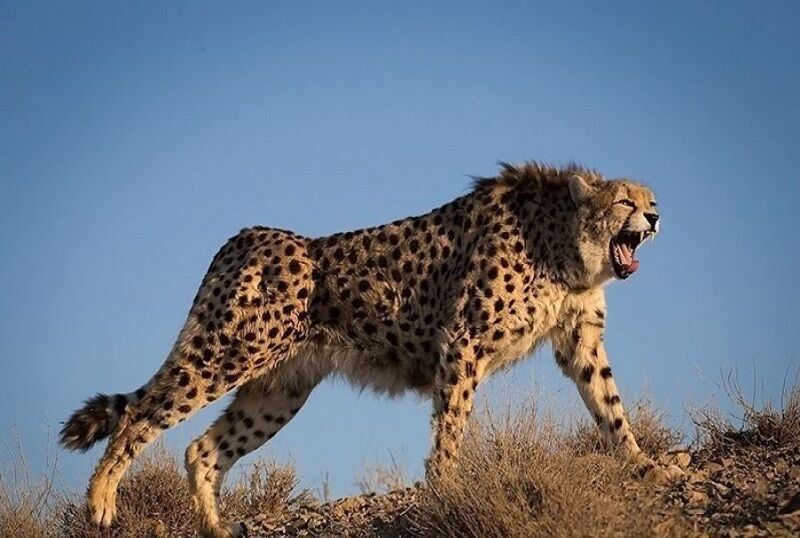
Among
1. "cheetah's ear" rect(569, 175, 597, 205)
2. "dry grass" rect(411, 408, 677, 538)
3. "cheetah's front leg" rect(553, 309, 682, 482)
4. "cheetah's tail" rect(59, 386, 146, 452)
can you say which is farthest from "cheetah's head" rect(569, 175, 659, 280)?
"cheetah's tail" rect(59, 386, 146, 452)

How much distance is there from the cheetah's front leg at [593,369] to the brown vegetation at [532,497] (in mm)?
158

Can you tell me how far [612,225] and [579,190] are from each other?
26 centimetres

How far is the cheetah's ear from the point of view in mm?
6691

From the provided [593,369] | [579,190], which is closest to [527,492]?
[593,369]

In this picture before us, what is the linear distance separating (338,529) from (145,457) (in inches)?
77.5

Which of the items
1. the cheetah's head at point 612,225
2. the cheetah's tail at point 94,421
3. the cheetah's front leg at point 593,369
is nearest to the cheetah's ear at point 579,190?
the cheetah's head at point 612,225

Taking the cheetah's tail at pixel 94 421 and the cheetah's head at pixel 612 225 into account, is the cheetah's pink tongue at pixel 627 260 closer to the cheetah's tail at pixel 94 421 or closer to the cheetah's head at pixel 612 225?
the cheetah's head at pixel 612 225

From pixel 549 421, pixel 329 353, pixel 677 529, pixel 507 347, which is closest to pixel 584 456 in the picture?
pixel 549 421

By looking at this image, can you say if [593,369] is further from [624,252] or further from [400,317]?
[400,317]

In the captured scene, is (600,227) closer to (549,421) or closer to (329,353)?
(549,421)

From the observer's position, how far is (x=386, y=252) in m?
7.05

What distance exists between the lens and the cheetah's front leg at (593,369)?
6.64 meters

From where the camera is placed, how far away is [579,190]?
22.0 ft

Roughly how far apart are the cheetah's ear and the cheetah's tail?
263 cm
